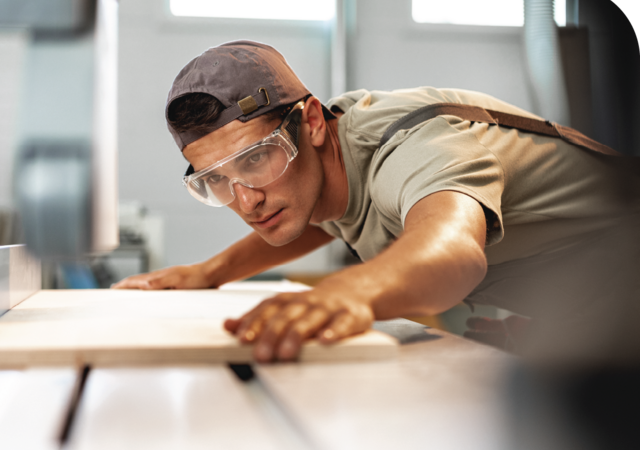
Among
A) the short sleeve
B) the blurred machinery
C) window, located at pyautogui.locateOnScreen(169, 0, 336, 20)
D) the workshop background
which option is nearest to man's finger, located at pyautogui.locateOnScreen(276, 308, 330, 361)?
the short sleeve

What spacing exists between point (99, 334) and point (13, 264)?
0.48 m

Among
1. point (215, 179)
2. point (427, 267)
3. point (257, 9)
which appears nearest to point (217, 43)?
point (257, 9)

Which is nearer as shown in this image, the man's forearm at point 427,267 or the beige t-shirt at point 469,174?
the man's forearm at point 427,267

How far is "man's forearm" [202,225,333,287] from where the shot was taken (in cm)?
148

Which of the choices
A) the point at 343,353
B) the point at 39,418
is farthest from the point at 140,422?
the point at 343,353

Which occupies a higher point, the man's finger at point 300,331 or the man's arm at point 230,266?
the man's finger at point 300,331

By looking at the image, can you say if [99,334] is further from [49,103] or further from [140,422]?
[49,103]

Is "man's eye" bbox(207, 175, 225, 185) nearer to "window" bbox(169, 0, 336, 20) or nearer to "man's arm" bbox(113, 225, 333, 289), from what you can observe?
"man's arm" bbox(113, 225, 333, 289)

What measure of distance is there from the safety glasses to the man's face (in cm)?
2

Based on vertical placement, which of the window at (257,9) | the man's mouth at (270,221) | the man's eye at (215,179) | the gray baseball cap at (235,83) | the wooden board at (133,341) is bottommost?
the wooden board at (133,341)

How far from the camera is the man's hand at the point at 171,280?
52.9 inches

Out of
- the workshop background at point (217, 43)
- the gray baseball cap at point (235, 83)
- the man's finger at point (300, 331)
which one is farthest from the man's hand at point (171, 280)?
the workshop background at point (217, 43)

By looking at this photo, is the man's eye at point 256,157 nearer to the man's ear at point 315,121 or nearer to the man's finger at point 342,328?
the man's ear at point 315,121

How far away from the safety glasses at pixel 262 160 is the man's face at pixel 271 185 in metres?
0.02
